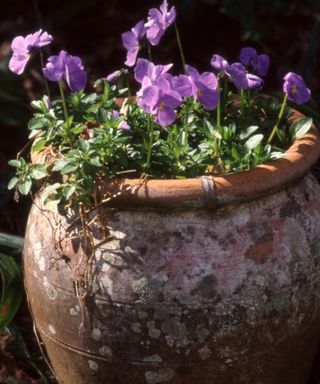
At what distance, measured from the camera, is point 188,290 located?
2.22 m

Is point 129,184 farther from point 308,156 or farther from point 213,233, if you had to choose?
point 308,156

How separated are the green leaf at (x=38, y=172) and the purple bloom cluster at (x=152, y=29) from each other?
355 mm

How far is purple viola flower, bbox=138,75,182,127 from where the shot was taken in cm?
221

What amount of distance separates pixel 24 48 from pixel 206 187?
0.60 m

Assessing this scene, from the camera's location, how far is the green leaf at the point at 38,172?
7.70ft

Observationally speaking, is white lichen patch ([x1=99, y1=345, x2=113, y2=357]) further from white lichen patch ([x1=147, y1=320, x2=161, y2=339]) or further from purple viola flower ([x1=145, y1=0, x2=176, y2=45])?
purple viola flower ([x1=145, y1=0, x2=176, y2=45])

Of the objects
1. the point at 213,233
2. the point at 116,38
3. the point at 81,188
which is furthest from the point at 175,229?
the point at 116,38

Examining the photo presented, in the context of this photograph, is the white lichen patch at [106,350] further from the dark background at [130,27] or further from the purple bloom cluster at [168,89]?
the dark background at [130,27]

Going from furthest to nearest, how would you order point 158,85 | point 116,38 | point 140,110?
1. point 116,38
2. point 140,110
3. point 158,85

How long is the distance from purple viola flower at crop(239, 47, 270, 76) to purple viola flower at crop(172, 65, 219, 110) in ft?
1.12

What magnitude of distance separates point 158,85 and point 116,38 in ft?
8.65

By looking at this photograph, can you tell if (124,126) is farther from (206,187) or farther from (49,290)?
(49,290)

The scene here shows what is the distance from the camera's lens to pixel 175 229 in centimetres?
223

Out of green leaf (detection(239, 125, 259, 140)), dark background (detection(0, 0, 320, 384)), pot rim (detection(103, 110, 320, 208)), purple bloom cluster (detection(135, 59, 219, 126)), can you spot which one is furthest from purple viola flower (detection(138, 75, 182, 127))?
dark background (detection(0, 0, 320, 384))
